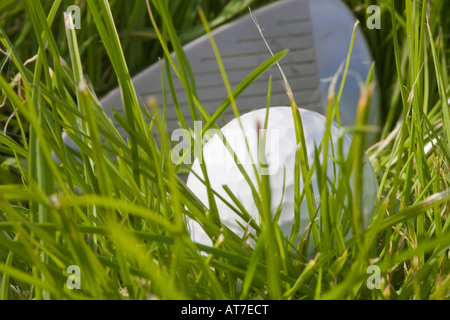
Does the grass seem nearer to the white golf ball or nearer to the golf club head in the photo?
the white golf ball

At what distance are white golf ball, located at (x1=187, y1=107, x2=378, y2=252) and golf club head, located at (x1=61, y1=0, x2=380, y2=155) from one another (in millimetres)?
532

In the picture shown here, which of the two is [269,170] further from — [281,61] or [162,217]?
[281,61]

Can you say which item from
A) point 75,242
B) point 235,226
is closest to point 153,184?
point 235,226

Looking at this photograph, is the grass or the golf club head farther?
the golf club head

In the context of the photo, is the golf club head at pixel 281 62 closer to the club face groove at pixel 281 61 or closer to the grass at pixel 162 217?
the club face groove at pixel 281 61

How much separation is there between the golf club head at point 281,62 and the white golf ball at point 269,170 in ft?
1.75

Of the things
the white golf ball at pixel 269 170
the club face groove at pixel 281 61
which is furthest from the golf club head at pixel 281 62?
the white golf ball at pixel 269 170

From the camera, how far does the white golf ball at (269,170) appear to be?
3.00 feet

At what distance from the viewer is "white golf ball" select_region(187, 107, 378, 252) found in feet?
3.00

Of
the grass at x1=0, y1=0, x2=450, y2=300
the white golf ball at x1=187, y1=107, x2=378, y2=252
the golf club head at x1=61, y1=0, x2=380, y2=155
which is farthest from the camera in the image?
the golf club head at x1=61, y1=0, x2=380, y2=155

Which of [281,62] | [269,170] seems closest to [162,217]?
[269,170]

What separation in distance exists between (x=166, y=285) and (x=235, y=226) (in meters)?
0.37

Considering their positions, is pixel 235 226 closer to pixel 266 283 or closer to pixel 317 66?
pixel 266 283

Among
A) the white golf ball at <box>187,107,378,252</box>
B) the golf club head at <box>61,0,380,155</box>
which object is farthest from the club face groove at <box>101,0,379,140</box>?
the white golf ball at <box>187,107,378,252</box>
